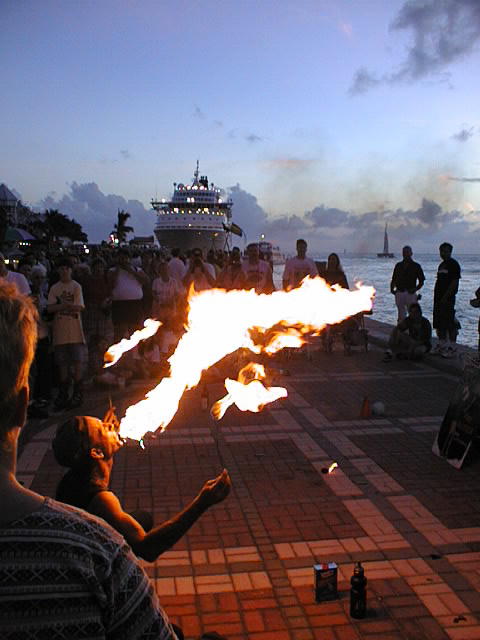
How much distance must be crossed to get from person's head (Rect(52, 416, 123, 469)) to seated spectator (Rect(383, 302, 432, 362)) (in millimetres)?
10695

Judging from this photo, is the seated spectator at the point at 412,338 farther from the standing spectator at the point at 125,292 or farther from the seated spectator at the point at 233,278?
the standing spectator at the point at 125,292

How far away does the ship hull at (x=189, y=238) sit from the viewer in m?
64.8

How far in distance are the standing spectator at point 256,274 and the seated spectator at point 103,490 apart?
9021 millimetres

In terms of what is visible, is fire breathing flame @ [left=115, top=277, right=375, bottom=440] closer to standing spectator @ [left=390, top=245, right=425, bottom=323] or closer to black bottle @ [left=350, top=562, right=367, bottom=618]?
black bottle @ [left=350, top=562, right=367, bottom=618]

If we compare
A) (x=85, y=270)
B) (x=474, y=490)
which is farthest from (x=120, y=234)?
(x=474, y=490)

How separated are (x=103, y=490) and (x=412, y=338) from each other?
11040mm

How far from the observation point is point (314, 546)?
17.2 feet

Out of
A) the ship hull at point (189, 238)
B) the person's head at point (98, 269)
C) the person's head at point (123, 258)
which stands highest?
the ship hull at point (189, 238)

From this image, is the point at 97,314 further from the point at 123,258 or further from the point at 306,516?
the point at 306,516

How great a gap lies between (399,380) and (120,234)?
97.1m

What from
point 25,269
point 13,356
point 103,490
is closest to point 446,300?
point 25,269

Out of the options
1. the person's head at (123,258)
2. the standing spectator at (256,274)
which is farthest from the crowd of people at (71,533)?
the standing spectator at (256,274)

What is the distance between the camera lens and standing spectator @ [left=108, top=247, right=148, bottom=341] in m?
11.1

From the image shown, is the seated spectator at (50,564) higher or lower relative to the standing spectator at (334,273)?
lower
